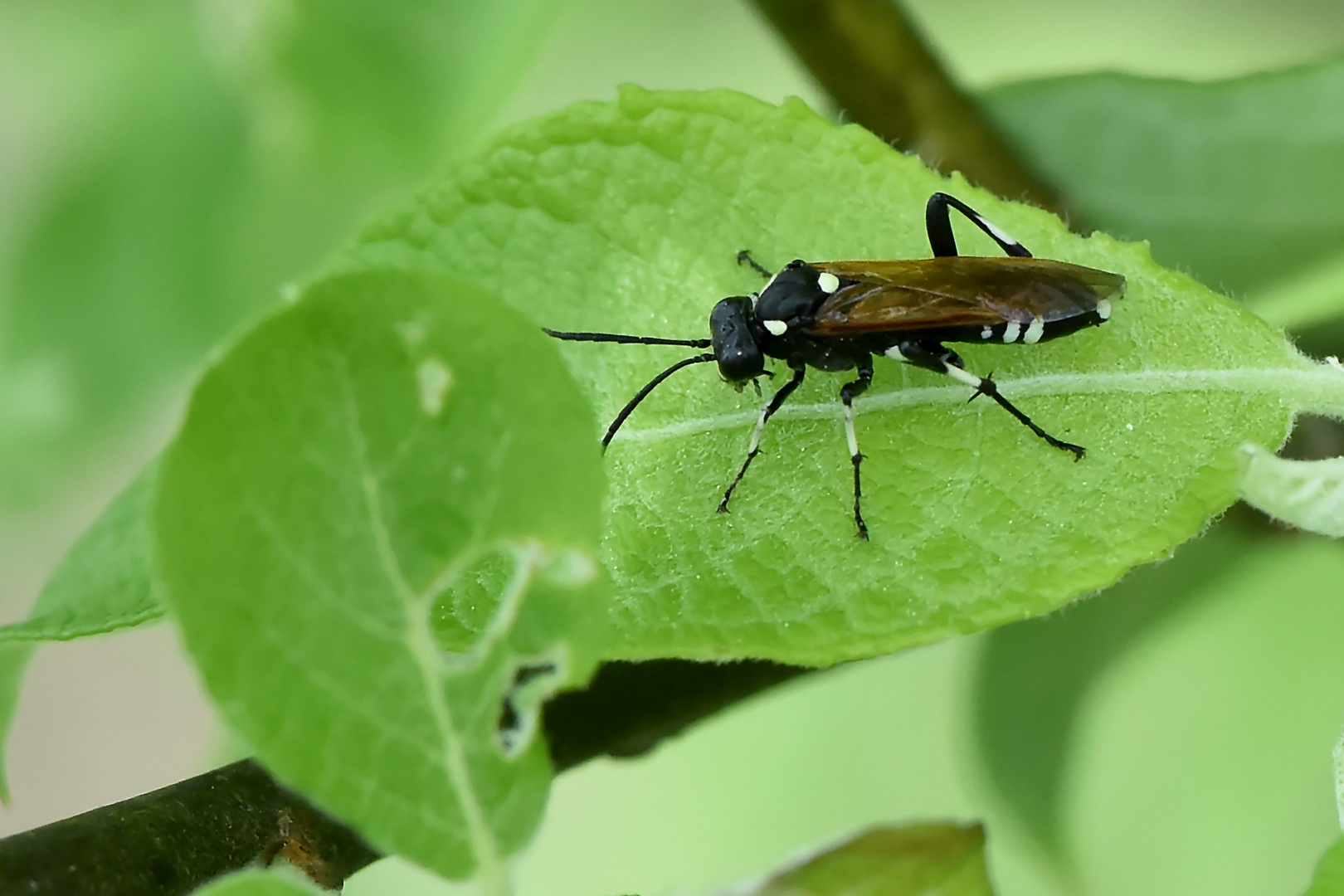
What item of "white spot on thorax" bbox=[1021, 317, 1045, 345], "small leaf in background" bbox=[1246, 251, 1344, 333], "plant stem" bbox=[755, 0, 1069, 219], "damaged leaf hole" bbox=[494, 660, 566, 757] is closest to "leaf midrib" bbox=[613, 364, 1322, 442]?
"white spot on thorax" bbox=[1021, 317, 1045, 345]

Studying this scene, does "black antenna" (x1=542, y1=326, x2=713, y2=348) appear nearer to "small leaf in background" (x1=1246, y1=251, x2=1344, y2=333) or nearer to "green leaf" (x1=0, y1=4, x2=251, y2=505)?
"small leaf in background" (x1=1246, y1=251, x2=1344, y2=333)

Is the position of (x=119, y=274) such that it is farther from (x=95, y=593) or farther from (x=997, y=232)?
(x=997, y=232)

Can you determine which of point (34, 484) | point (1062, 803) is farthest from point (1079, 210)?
point (34, 484)

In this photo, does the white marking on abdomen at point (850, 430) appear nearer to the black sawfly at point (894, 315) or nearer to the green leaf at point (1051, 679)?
the black sawfly at point (894, 315)

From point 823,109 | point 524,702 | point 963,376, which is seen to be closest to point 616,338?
point 963,376

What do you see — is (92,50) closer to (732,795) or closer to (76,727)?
(76,727)
